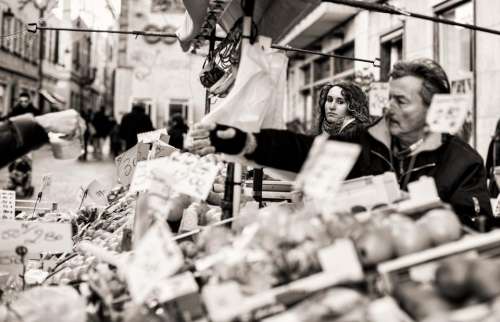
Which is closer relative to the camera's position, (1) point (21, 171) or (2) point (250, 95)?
(2) point (250, 95)

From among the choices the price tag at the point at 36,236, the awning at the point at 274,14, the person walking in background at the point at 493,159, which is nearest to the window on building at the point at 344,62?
the person walking in background at the point at 493,159

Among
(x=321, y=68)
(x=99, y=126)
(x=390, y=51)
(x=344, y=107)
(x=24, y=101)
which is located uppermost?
(x=321, y=68)

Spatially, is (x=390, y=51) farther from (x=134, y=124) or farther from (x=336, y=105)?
(x=336, y=105)

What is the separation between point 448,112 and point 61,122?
142 centimetres

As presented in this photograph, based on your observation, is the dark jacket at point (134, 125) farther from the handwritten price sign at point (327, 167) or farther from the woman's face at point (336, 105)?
the handwritten price sign at point (327, 167)

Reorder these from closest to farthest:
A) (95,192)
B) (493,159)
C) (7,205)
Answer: (7,205) < (95,192) < (493,159)

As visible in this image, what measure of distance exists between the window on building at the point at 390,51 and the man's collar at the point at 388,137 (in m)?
7.60

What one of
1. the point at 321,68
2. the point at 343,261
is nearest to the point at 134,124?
the point at 321,68

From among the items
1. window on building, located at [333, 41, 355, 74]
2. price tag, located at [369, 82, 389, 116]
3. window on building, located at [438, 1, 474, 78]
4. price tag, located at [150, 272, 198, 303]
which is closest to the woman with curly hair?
price tag, located at [369, 82, 389, 116]

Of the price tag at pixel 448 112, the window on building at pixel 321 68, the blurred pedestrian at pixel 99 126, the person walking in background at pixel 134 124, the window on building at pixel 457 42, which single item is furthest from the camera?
the blurred pedestrian at pixel 99 126

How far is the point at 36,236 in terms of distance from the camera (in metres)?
1.94

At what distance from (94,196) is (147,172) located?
1.95m

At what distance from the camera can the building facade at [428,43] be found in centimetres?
709

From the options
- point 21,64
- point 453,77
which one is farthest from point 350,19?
point 21,64
